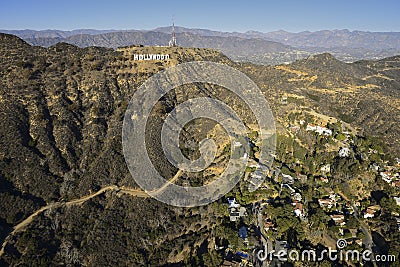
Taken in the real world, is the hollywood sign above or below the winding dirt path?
above

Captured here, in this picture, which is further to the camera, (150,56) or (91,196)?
(150,56)

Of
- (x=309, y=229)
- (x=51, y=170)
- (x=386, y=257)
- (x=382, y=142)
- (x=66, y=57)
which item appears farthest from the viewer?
(x=66, y=57)

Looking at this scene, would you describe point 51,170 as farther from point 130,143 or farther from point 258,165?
point 258,165

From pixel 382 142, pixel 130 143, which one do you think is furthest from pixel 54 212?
pixel 382 142

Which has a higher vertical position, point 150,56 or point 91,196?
point 150,56

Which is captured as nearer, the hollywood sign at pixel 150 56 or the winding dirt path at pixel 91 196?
the winding dirt path at pixel 91 196

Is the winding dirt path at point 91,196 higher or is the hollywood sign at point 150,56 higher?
the hollywood sign at point 150,56

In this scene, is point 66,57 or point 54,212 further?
point 66,57

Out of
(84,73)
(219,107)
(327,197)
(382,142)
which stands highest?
(84,73)

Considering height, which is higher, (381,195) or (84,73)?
(84,73)

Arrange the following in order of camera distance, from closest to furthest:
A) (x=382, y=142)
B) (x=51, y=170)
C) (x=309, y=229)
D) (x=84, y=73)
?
1. (x=309, y=229)
2. (x=51, y=170)
3. (x=382, y=142)
4. (x=84, y=73)

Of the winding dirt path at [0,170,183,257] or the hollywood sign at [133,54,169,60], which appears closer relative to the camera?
the winding dirt path at [0,170,183,257]
